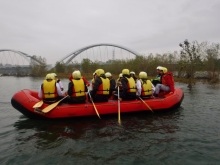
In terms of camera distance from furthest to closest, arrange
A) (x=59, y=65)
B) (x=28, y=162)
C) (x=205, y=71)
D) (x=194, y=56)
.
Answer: (x=59, y=65), (x=205, y=71), (x=194, y=56), (x=28, y=162)

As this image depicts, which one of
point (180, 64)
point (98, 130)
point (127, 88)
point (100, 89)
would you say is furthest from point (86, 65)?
point (98, 130)

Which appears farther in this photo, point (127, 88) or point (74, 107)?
point (127, 88)

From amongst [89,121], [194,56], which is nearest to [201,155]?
[89,121]

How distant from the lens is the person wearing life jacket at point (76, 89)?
24.1 ft

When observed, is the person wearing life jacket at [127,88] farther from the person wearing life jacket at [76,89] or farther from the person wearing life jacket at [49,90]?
the person wearing life jacket at [49,90]

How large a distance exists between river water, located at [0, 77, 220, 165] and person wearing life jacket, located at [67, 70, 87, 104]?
78 centimetres

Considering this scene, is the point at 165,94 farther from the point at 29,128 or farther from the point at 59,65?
the point at 59,65

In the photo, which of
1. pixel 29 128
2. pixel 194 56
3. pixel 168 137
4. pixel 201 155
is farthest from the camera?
pixel 194 56

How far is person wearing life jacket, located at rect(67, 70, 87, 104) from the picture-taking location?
7.34 meters

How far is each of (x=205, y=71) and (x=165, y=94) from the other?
23844 millimetres

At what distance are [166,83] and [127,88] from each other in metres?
2.17

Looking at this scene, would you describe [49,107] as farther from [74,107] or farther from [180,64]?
[180,64]

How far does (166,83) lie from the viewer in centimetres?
919

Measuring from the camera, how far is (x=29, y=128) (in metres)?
6.82
